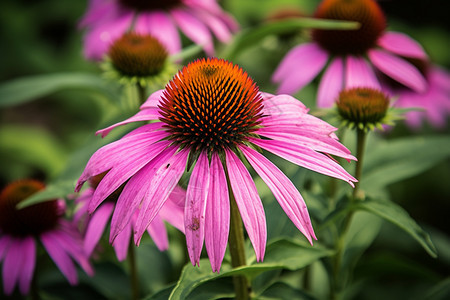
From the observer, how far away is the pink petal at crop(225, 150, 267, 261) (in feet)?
2.65

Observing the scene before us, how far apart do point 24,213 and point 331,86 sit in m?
0.91

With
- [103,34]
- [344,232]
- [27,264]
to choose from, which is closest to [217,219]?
[344,232]

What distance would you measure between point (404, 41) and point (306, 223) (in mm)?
1033

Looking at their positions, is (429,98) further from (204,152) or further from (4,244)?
(4,244)

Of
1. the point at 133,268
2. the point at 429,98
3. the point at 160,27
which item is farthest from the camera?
the point at 429,98

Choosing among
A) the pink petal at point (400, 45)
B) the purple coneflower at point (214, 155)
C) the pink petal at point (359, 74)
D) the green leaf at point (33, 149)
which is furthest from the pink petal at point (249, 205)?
the green leaf at point (33, 149)

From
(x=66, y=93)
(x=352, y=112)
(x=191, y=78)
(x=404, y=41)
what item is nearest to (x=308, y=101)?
(x=404, y=41)

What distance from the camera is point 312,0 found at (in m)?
3.27

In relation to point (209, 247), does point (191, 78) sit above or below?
above

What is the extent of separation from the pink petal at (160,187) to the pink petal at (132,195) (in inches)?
0.5

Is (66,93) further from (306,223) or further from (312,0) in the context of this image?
(306,223)

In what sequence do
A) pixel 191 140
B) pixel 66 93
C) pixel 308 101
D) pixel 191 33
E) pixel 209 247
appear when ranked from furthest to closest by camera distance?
1. pixel 66 93
2. pixel 308 101
3. pixel 191 33
4. pixel 191 140
5. pixel 209 247

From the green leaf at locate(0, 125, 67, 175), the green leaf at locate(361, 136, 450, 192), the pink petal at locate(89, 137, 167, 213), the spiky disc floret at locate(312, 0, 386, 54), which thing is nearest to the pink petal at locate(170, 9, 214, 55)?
the spiky disc floret at locate(312, 0, 386, 54)

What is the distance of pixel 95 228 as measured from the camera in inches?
46.3
